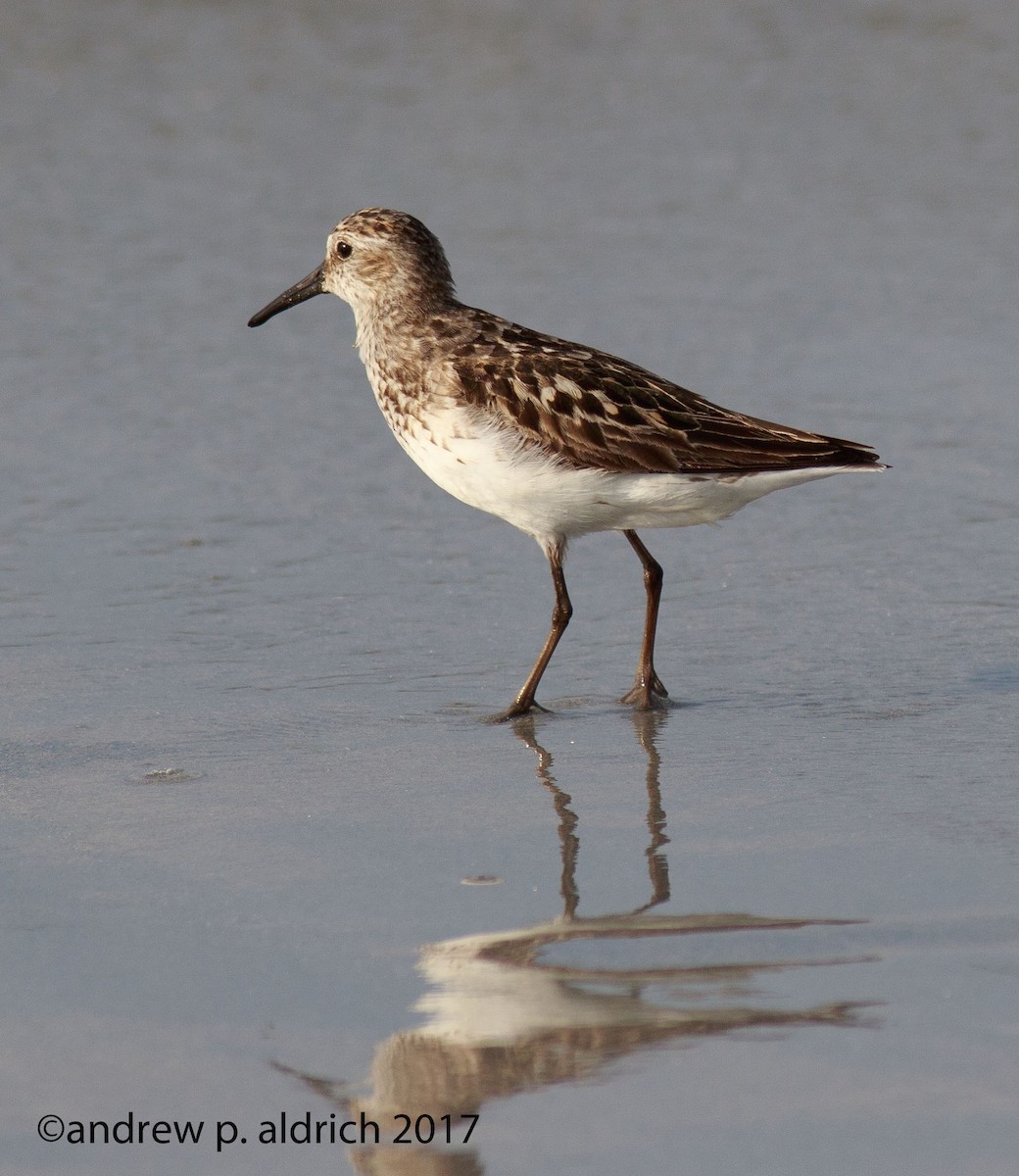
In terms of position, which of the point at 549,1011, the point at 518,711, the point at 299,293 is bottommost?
the point at 549,1011

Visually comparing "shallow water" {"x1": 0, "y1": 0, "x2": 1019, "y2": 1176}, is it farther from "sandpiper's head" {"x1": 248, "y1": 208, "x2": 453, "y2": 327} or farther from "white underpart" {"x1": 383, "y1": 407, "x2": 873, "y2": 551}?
"sandpiper's head" {"x1": 248, "y1": 208, "x2": 453, "y2": 327}

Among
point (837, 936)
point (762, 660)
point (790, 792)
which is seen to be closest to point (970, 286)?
point (762, 660)

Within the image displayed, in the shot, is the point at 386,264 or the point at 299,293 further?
the point at 299,293

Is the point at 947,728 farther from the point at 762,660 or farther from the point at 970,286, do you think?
the point at 970,286

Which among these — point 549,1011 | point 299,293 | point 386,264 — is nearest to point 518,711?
point 386,264

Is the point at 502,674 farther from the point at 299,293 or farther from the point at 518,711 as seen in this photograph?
the point at 299,293

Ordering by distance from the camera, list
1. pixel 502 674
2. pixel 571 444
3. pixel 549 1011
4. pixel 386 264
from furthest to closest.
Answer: pixel 386 264
pixel 502 674
pixel 571 444
pixel 549 1011

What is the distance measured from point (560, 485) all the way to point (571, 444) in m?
0.14

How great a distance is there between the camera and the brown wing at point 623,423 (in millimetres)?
6062

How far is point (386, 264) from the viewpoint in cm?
694

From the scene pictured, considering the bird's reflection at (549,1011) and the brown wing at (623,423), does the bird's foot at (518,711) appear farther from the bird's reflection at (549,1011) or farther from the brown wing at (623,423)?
the bird's reflection at (549,1011)

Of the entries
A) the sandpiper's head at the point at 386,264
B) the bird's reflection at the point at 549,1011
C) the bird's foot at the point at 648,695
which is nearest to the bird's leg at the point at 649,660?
the bird's foot at the point at 648,695

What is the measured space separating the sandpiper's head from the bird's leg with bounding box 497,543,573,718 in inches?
44.0

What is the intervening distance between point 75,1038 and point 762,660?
327 centimetres
